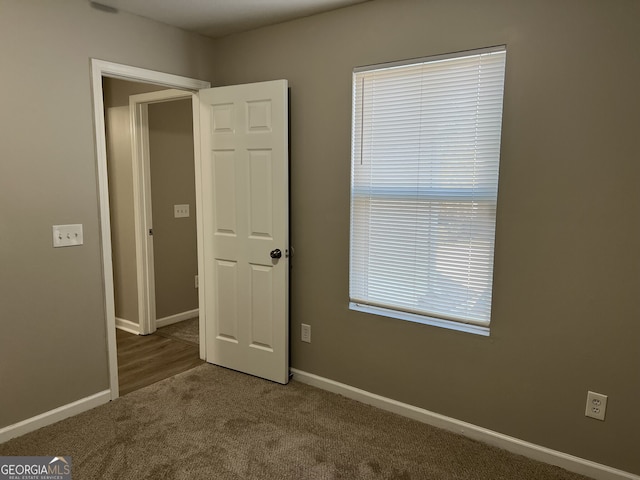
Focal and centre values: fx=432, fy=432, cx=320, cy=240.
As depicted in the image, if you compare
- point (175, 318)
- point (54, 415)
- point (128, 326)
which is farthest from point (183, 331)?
point (54, 415)

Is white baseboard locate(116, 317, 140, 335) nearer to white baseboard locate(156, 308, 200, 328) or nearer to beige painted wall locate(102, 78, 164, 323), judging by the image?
beige painted wall locate(102, 78, 164, 323)

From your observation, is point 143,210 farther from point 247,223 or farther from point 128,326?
point 247,223

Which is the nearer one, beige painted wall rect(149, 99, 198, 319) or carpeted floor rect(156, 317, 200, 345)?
carpeted floor rect(156, 317, 200, 345)

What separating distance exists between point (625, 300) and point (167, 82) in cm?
294

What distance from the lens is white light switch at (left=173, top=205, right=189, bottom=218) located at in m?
4.24

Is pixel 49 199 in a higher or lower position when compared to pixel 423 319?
higher

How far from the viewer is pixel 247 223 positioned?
303 centimetres

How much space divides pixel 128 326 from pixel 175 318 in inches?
17.1

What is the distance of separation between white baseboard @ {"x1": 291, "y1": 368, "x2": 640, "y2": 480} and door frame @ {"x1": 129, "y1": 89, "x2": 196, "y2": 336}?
69.0 inches

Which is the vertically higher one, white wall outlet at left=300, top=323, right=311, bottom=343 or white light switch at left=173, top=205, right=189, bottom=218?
white light switch at left=173, top=205, right=189, bottom=218

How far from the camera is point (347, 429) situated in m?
2.48

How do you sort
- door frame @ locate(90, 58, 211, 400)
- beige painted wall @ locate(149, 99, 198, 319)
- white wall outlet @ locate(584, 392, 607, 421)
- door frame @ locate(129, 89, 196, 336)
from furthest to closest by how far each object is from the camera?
beige painted wall @ locate(149, 99, 198, 319) → door frame @ locate(129, 89, 196, 336) → door frame @ locate(90, 58, 211, 400) → white wall outlet @ locate(584, 392, 607, 421)

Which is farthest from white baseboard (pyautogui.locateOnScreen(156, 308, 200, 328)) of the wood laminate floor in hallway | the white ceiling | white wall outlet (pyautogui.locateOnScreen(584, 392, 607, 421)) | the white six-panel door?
white wall outlet (pyautogui.locateOnScreen(584, 392, 607, 421))

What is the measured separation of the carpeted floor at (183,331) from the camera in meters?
3.92
